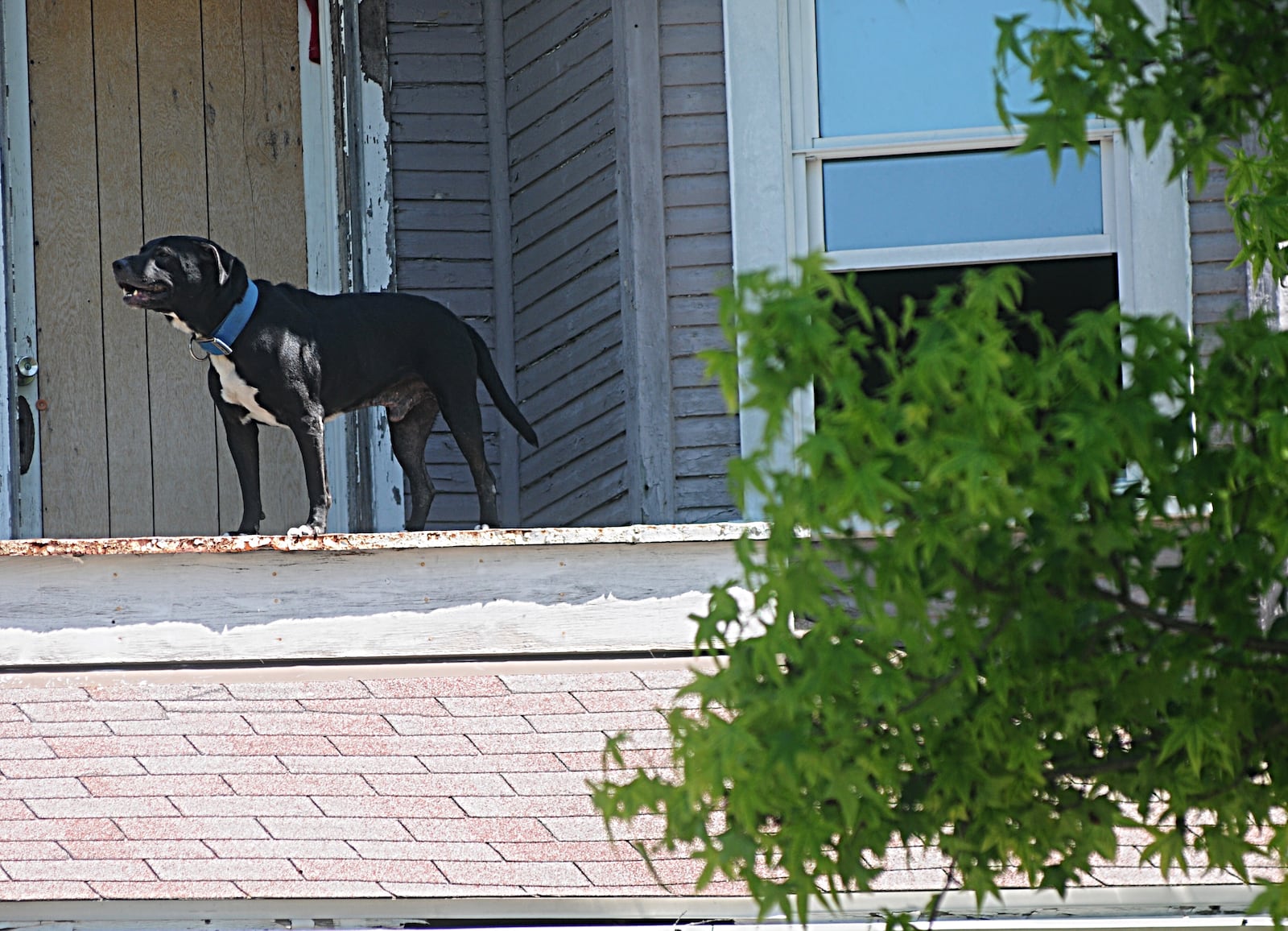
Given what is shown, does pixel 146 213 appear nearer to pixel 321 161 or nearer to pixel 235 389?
pixel 321 161

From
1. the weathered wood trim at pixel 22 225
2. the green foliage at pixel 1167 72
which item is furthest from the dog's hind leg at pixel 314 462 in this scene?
the green foliage at pixel 1167 72

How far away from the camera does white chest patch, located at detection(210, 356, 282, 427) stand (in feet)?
12.9

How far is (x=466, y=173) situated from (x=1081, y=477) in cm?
419

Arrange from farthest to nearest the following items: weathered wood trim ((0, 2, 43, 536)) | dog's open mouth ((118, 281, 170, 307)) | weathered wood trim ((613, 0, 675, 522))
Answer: weathered wood trim ((0, 2, 43, 536))
weathered wood trim ((613, 0, 675, 522))
dog's open mouth ((118, 281, 170, 307))

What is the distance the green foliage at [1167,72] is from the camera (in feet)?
5.23

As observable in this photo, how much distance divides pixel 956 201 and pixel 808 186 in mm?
424

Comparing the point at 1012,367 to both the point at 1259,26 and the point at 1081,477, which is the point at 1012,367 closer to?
the point at 1081,477

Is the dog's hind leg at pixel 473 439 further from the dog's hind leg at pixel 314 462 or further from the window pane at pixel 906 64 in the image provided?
the window pane at pixel 906 64

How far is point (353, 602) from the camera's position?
376cm

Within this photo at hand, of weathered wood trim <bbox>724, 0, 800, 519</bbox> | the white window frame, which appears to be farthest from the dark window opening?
weathered wood trim <bbox>724, 0, 800, 519</bbox>

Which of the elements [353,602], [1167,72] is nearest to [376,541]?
[353,602]

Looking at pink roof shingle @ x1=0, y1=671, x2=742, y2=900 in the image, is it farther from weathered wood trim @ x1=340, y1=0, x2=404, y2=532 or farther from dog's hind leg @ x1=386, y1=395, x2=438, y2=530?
weathered wood trim @ x1=340, y1=0, x2=404, y2=532

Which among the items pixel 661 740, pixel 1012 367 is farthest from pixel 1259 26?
pixel 661 740

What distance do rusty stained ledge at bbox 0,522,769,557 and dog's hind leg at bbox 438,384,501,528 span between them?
0.70m
